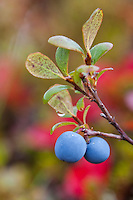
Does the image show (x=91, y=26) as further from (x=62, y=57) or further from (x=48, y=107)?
(x=48, y=107)

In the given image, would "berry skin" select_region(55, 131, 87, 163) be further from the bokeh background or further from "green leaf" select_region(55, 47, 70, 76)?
the bokeh background

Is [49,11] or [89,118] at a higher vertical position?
[49,11]

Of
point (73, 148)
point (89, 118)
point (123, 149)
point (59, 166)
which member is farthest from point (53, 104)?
point (59, 166)

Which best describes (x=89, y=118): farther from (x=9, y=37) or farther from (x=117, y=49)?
(x=9, y=37)

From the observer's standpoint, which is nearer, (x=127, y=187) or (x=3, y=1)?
(x=127, y=187)

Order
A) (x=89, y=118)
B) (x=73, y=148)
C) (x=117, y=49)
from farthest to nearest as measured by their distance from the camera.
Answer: (x=117, y=49) → (x=89, y=118) → (x=73, y=148)

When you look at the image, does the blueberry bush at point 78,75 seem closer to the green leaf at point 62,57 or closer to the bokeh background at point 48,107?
the green leaf at point 62,57

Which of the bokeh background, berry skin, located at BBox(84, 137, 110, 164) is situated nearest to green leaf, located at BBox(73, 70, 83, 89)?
berry skin, located at BBox(84, 137, 110, 164)
